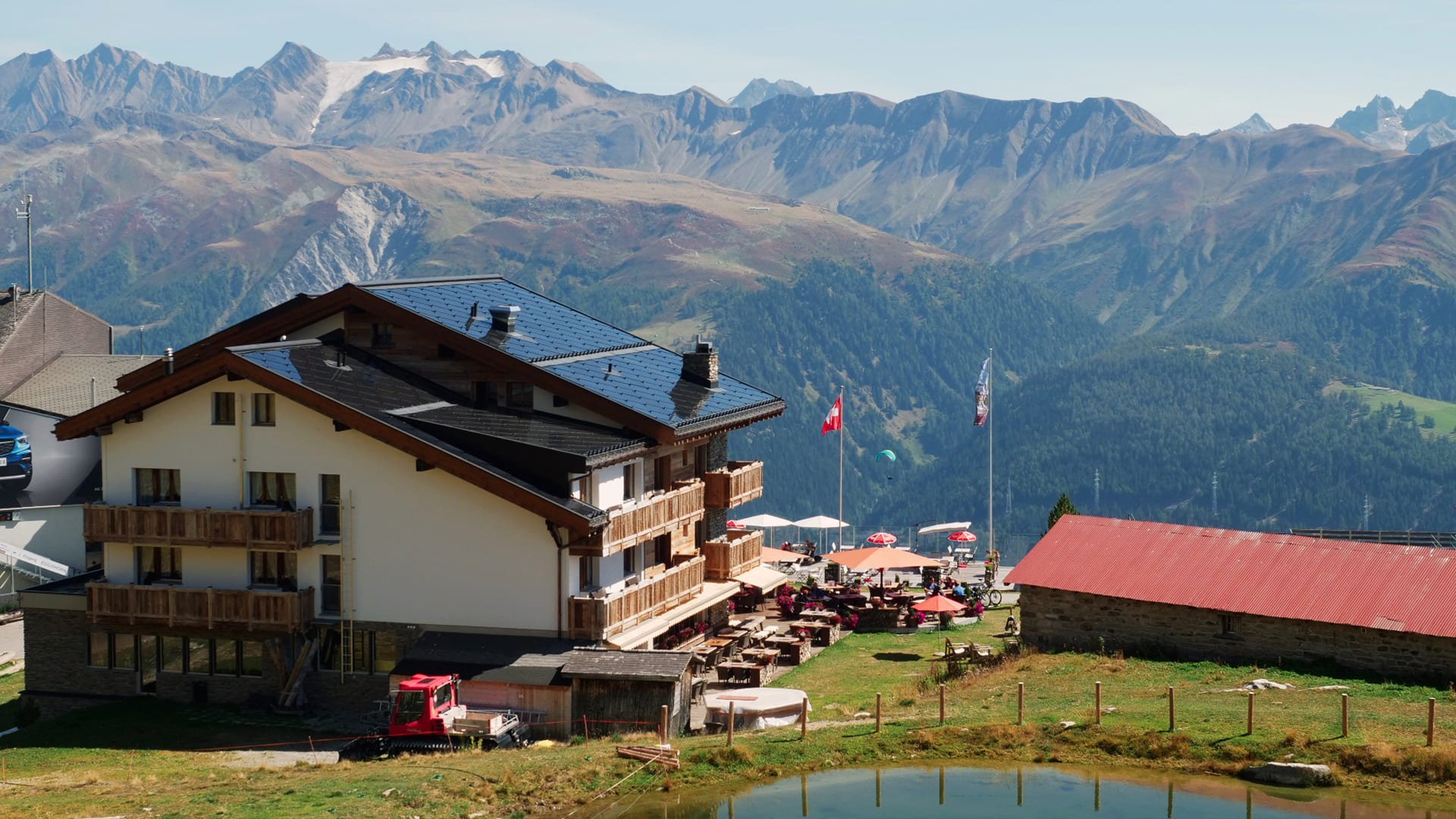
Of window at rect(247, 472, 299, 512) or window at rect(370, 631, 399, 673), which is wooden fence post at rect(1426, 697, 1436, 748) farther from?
window at rect(247, 472, 299, 512)

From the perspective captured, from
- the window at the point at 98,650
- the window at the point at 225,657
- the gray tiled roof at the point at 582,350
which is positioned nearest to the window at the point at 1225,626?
the gray tiled roof at the point at 582,350

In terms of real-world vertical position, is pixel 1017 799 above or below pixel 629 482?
below

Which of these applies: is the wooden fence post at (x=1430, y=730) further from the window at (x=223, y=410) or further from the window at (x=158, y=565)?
the window at (x=158, y=565)

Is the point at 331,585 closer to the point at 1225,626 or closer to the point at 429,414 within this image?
the point at 429,414

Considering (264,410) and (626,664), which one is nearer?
(626,664)

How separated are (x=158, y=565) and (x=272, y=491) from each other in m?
4.20

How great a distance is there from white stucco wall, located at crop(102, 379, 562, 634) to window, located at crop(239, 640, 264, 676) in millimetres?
1784

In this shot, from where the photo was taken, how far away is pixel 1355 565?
4438 cm

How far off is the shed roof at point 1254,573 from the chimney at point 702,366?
12.3 m

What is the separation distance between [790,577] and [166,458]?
31.9m

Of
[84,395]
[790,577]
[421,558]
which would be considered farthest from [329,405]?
[84,395]

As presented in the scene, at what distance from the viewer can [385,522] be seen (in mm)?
43281

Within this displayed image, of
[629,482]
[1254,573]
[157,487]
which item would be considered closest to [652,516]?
[629,482]

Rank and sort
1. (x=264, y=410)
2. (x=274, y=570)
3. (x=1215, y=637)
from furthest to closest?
(x=1215, y=637)
(x=274, y=570)
(x=264, y=410)
